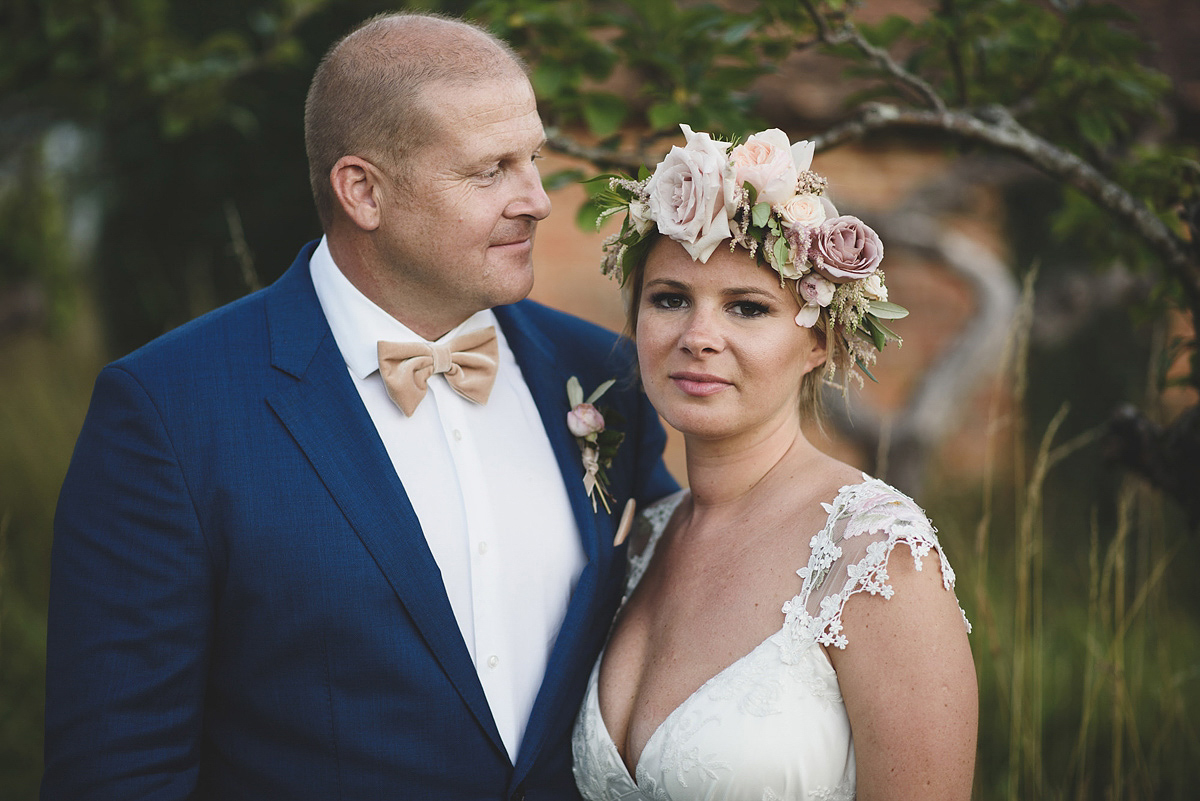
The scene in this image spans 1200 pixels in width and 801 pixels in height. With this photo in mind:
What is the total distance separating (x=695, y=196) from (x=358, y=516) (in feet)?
3.29

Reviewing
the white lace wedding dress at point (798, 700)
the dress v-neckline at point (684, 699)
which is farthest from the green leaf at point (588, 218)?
the white lace wedding dress at point (798, 700)

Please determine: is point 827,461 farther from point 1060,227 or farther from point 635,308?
point 1060,227

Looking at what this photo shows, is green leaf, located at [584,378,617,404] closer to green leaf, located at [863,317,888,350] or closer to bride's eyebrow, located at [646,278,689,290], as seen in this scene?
bride's eyebrow, located at [646,278,689,290]

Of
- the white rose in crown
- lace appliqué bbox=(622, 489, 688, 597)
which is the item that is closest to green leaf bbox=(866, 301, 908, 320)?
the white rose in crown

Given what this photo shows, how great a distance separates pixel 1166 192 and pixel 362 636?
2.70 meters

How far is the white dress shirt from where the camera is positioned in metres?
2.27

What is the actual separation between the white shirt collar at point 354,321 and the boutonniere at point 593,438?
0.32 m

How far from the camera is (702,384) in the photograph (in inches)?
88.6

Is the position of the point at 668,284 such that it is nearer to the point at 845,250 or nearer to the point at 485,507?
the point at 845,250

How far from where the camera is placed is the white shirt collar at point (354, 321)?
2.39 meters

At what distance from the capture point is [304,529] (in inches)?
83.0

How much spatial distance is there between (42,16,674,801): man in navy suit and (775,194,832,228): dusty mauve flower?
660 mm

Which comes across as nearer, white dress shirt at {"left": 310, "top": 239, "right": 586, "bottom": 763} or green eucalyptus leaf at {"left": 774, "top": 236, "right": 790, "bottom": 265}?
green eucalyptus leaf at {"left": 774, "top": 236, "right": 790, "bottom": 265}

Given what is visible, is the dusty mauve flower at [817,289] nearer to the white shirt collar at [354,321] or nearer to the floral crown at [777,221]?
the floral crown at [777,221]
